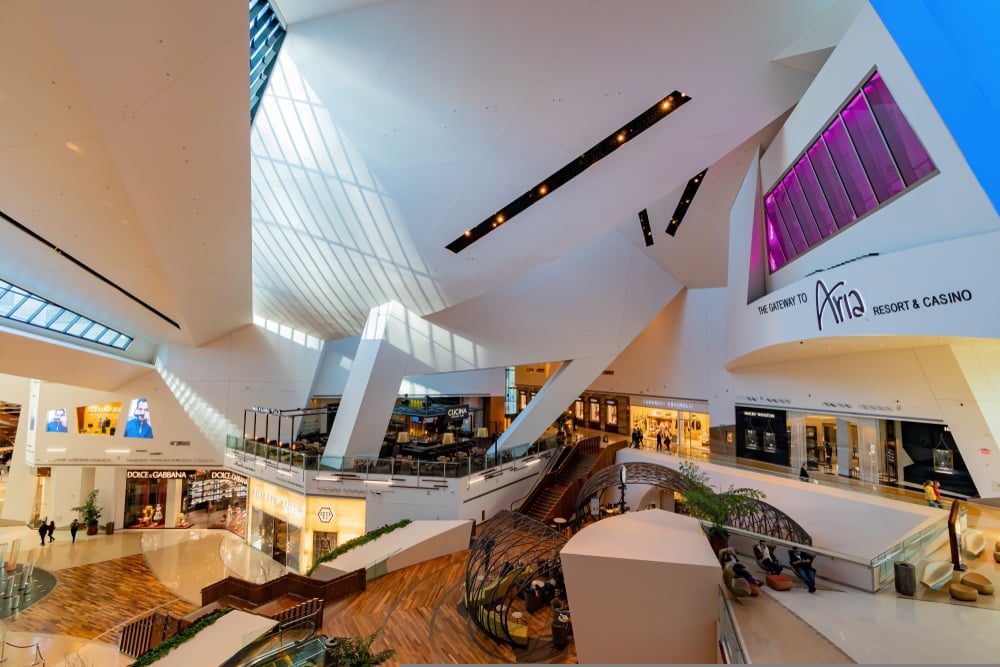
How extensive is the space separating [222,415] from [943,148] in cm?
2564

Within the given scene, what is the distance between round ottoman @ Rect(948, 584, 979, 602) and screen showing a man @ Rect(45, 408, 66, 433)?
29806 millimetres

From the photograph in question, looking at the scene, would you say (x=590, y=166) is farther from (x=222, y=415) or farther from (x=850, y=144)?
(x=222, y=415)

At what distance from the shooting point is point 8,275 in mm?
12203

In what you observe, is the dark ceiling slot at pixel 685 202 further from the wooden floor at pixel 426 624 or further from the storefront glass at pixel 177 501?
the storefront glass at pixel 177 501

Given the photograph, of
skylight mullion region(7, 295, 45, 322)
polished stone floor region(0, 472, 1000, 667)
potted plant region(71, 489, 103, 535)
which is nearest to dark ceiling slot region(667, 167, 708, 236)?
polished stone floor region(0, 472, 1000, 667)

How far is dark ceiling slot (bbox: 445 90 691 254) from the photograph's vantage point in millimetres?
8305

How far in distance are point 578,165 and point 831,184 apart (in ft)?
16.7

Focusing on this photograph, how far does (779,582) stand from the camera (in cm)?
649

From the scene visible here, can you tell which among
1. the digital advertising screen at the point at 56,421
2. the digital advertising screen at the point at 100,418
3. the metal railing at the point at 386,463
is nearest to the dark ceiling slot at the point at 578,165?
the metal railing at the point at 386,463

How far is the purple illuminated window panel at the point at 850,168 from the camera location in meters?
8.41

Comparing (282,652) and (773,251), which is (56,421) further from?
(773,251)

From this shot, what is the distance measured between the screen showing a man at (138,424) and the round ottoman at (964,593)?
26837 millimetres

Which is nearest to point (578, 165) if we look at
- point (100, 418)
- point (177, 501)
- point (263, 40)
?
point (263, 40)

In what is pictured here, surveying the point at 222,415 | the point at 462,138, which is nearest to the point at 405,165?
the point at 462,138
